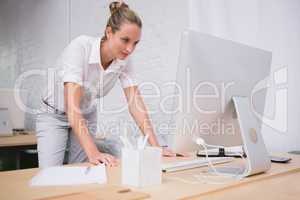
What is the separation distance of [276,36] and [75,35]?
77.4 inches

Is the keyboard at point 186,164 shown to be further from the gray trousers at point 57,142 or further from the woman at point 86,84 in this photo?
the gray trousers at point 57,142

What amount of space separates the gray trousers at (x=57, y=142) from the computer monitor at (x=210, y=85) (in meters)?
0.80

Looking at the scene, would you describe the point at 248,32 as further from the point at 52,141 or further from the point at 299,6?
the point at 52,141

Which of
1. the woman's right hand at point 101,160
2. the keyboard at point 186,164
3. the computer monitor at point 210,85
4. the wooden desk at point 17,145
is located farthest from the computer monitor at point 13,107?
the computer monitor at point 210,85

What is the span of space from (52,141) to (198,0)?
133cm

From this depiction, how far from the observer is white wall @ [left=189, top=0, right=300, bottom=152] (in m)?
1.98

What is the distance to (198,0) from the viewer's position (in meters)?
2.31

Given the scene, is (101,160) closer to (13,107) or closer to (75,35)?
(13,107)

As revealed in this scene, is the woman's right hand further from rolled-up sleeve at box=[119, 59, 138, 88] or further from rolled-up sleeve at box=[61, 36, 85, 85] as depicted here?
rolled-up sleeve at box=[119, 59, 138, 88]

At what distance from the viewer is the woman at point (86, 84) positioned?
4.99 feet

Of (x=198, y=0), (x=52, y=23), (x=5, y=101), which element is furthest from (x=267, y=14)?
(x=52, y=23)

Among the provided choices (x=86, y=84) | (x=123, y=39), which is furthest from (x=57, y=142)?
(x=123, y=39)

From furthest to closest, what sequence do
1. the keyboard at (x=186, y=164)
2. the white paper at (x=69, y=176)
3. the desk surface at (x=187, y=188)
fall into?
1. the keyboard at (x=186, y=164)
2. the white paper at (x=69, y=176)
3. the desk surface at (x=187, y=188)

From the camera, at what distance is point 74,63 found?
151cm
